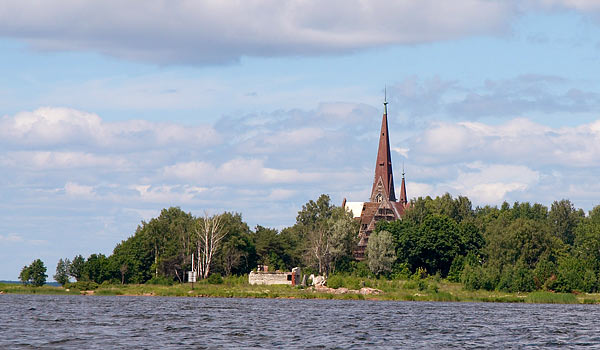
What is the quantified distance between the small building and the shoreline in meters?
2.85

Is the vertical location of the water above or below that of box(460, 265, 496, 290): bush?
below

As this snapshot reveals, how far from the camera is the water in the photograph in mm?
41781

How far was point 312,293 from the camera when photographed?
10750 cm

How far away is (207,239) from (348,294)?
2902cm

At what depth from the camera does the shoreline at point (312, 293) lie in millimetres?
98500

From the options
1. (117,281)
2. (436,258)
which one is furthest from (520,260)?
(117,281)

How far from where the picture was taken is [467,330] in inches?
2076

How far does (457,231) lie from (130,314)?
82.4 metres

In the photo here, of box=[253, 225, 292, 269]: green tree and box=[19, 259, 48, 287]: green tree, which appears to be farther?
box=[253, 225, 292, 269]: green tree

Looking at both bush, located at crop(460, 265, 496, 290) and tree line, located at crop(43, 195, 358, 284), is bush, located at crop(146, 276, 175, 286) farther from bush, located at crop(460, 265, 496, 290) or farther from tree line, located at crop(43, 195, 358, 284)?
bush, located at crop(460, 265, 496, 290)

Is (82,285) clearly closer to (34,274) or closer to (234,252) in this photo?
(34,274)

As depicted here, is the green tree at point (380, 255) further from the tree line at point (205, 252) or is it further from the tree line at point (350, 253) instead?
the tree line at point (205, 252)

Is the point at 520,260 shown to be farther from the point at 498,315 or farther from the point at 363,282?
the point at 498,315

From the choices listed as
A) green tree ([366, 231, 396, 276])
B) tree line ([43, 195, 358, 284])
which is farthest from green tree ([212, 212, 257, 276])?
green tree ([366, 231, 396, 276])
